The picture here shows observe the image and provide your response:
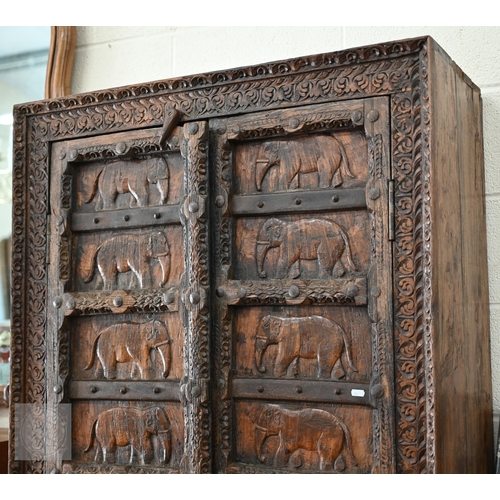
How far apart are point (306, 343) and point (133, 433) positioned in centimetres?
59

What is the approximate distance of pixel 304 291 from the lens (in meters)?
1.88

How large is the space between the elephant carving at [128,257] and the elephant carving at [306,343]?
348mm

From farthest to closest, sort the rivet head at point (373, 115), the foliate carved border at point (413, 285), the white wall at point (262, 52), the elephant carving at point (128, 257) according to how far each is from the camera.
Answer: the white wall at point (262, 52) < the elephant carving at point (128, 257) < the rivet head at point (373, 115) < the foliate carved border at point (413, 285)

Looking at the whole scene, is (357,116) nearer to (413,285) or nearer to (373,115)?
(373,115)

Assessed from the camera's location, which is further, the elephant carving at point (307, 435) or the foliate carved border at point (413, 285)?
the elephant carving at point (307, 435)

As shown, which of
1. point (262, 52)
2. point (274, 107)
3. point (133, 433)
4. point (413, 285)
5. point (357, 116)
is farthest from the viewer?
point (262, 52)

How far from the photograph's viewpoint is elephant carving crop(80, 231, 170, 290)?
208 centimetres

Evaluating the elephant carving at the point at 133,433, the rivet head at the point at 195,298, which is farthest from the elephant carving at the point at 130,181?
the elephant carving at the point at 133,433

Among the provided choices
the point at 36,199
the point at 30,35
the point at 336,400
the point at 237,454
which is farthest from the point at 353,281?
the point at 30,35

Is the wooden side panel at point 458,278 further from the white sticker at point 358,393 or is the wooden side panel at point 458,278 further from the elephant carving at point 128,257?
the elephant carving at point 128,257

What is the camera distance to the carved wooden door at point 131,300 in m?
2.00

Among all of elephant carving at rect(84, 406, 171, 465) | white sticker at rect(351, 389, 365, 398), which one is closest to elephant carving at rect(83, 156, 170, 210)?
elephant carving at rect(84, 406, 171, 465)

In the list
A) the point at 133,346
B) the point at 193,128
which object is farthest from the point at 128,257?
the point at 193,128

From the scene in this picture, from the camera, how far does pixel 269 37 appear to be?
256 centimetres
